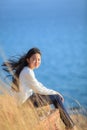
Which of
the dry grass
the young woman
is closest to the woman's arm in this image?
the young woman

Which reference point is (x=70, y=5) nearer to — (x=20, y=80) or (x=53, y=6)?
(x=53, y=6)

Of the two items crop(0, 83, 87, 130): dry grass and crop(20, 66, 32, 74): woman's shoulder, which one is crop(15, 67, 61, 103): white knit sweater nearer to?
crop(20, 66, 32, 74): woman's shoulder

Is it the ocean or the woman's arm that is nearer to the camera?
the woman's arm

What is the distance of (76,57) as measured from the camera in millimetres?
22859

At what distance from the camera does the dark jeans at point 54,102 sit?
400cm

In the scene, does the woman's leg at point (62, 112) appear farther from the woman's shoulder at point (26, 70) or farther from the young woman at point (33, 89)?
the woman's shoulder at point (26, 70)

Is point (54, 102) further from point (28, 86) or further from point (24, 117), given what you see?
point (24, 117)

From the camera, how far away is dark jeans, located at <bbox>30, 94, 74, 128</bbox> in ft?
13.1

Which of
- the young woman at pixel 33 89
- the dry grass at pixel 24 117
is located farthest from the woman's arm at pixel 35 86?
the dry grass at pixel 24 117

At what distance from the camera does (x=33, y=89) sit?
13.7 feet

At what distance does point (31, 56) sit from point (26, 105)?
1.96 ft

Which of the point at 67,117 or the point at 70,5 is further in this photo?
the point at 70,5

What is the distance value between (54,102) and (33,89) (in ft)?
0.59

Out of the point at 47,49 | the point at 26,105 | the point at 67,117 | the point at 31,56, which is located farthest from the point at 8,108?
the point at 47,49
